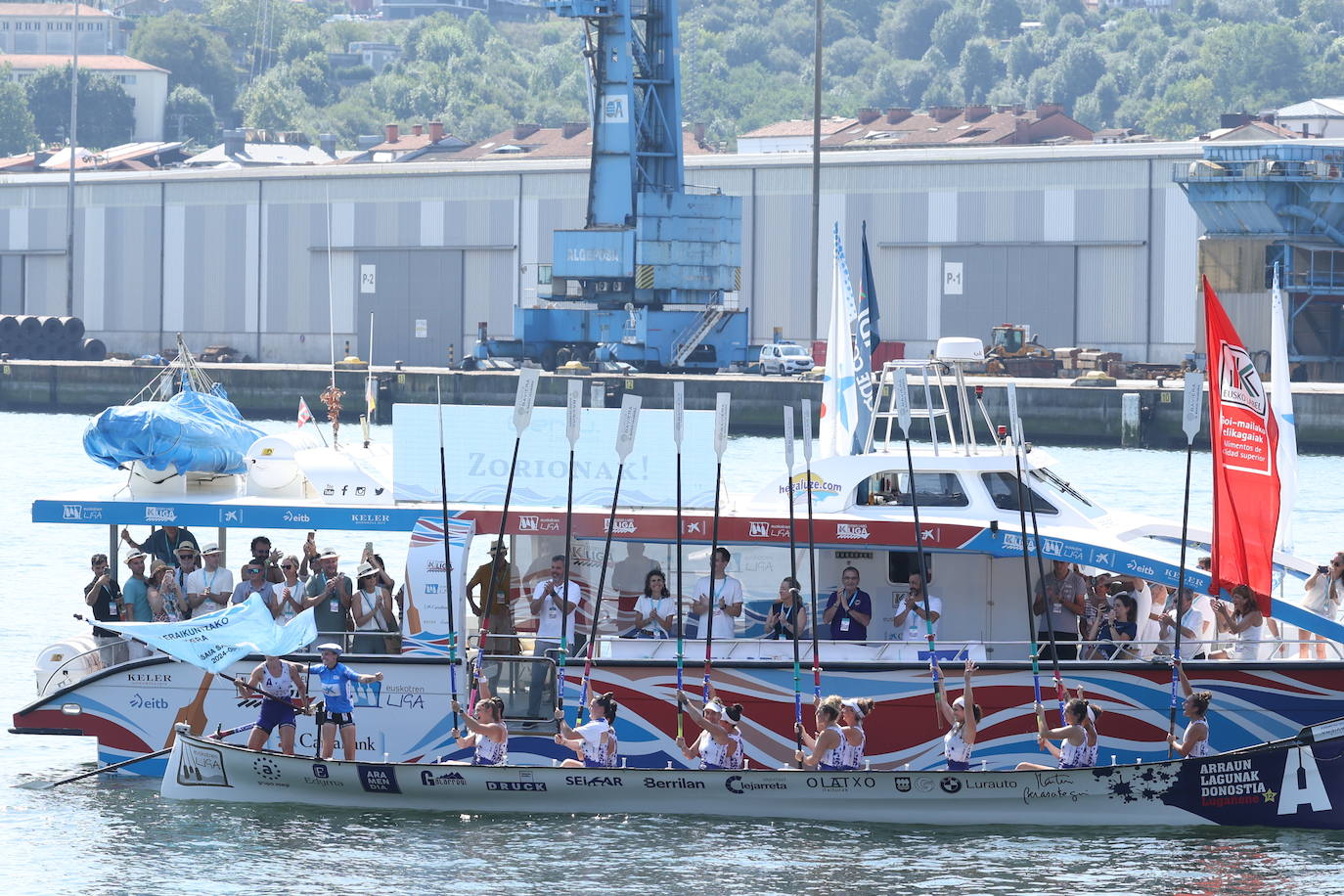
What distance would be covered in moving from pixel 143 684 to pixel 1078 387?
46.0 meters

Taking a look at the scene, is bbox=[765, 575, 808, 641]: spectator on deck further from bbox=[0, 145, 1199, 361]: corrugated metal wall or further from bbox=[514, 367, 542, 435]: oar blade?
bbox=[0, 145, 1199, 361]: corrugated metal wall

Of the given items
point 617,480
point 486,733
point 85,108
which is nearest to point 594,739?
point 486,733

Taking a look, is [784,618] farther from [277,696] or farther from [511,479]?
[277,696]

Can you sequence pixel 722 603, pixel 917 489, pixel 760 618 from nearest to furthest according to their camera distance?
1. pixel 722 603
2. pixel 917 489
3. pixel 760 618

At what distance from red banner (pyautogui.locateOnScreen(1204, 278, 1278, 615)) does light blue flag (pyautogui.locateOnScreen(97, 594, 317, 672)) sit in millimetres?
8153

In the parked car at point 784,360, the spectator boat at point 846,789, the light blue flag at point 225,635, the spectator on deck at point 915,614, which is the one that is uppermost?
the parked car at point 784,360

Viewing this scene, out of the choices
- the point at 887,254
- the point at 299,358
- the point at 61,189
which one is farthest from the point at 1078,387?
the point at 61,189

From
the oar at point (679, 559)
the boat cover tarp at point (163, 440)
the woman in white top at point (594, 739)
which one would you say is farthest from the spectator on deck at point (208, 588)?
the oar at point (679, 559)

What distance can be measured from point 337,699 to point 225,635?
115 cm

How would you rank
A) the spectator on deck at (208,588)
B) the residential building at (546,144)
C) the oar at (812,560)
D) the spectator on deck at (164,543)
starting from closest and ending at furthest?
the oar at (812,560) < the spectator on deck at (208,588) < the spectator on deck at (164,543) < the residential building at (546,144)

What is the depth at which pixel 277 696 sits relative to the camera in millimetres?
18781

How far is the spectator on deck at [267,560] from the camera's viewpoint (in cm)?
1992

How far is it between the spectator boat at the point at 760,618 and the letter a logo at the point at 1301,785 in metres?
0.70

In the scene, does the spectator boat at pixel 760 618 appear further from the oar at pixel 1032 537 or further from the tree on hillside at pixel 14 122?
the tree on hillside at pixel 14 122
